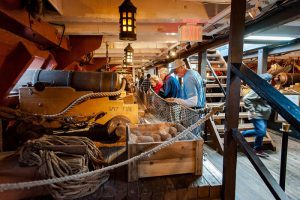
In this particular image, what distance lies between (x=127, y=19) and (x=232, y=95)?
184 cm

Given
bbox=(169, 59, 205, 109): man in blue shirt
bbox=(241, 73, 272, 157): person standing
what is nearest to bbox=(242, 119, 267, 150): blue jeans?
bbox=(241, 73, 272, 157): person standing

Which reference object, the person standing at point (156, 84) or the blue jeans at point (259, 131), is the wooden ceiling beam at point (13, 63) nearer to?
the person standing at point (156, 84)

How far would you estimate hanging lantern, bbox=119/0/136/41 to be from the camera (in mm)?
2777

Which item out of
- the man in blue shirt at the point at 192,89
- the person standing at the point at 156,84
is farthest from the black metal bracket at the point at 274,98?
the person standing at the point at 156,84

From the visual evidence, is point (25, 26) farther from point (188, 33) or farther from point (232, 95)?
point (232, 95)

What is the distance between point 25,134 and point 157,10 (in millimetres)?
2902

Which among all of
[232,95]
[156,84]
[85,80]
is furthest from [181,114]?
[156,84]

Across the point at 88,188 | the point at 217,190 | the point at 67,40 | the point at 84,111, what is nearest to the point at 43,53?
the point at 67,40

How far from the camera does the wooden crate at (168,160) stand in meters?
1.83

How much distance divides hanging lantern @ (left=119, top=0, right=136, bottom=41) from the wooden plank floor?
6.74 ft

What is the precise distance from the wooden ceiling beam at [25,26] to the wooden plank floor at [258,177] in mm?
3014

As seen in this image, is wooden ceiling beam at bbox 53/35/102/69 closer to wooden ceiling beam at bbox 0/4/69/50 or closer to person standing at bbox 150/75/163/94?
wooden ceiling beam at bbox 0/4/69/50

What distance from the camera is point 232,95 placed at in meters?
1.74

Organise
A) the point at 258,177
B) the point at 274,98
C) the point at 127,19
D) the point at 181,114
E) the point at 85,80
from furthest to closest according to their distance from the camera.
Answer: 1. the point at 258,177
2. the point at 181,114
3. the point at 85,80
4. the point at 127,19
5. the point at 274,98
